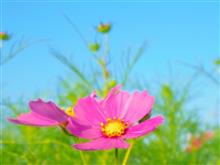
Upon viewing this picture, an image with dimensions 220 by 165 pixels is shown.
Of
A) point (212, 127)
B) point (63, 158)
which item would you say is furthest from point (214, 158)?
point (63, 158)

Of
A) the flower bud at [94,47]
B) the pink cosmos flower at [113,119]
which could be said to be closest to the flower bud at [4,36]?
the flower bud at [94,47]

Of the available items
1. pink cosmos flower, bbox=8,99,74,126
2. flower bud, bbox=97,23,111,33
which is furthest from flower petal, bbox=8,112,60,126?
flower bud, bbox=97,23,111,33

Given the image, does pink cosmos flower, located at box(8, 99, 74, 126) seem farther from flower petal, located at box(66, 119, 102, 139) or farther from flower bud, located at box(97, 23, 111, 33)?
flower bud, located at box(97, 23, 111, 33)

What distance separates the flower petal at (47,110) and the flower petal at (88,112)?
0.02 metres

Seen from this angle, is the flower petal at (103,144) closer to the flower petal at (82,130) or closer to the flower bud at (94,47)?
the flower petal at (82,130)

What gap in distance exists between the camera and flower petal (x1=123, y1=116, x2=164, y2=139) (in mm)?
374

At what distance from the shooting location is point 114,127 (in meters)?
0.42

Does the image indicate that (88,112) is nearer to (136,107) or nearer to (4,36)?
(136,107)

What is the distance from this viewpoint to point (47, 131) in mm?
1754

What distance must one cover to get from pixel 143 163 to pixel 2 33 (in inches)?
23.6

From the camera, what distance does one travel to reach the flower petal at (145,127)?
374 millimetres

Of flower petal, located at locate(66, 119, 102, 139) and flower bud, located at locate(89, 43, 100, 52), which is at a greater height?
flower bud, located at locate(89, 43, 100, 52)

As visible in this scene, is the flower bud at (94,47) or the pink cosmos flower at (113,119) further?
the flower bud at (94,47)

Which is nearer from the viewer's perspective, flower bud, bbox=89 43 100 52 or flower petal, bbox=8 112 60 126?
flower petal, bbox=8 112 60 126
